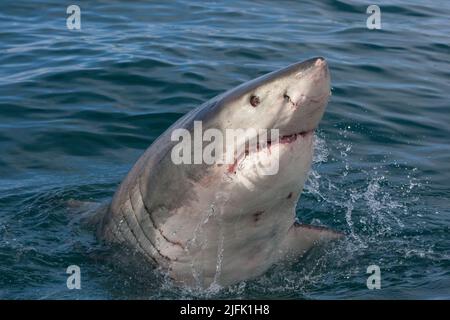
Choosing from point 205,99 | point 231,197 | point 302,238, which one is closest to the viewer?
point 231,197

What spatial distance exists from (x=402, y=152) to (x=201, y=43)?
429 cm

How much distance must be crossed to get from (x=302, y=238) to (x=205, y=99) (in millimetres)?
4572

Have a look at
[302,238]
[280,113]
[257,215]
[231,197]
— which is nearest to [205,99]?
[302,238]

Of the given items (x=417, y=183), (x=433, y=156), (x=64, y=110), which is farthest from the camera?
(x=64, y=110)

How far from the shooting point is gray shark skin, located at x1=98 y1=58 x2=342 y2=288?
4.44 metres

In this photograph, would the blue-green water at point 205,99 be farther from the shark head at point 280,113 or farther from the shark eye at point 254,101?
the shark eye at point 254,101

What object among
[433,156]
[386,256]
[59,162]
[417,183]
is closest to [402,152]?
[433,156]

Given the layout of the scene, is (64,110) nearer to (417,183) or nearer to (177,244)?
(417,183)

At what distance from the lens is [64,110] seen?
955 cm

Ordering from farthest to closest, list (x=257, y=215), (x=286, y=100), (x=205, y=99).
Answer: (x=205, y=99) → (x=257, y=215) → (x=286, y=100)

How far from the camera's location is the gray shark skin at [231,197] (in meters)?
4.44

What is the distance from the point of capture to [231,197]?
4719mm

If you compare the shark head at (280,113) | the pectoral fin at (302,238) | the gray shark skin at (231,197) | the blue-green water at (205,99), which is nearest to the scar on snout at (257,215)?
the gray shark skin at (231,197)

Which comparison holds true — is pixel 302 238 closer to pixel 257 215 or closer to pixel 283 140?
pixel 257 215
